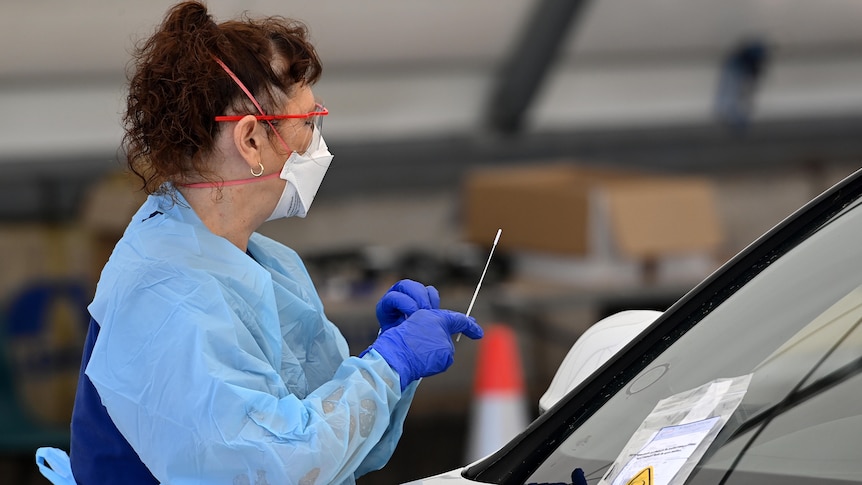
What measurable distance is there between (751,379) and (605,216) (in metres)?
2.94

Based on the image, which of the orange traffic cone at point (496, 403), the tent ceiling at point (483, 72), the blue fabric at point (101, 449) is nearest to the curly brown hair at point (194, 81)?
the blue fabric at point (101, 449)

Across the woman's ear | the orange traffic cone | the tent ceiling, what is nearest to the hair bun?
the woman's ear

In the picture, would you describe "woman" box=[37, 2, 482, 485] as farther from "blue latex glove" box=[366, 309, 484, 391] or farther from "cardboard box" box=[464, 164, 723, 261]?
"cardboard box" box=[464, 164, 723, 261]

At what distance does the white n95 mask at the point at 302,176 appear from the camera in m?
1.55

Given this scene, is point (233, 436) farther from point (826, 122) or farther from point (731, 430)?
point (826, 122)

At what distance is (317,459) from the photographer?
52.3 inches

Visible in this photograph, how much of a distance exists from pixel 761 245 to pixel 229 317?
78 centimetres

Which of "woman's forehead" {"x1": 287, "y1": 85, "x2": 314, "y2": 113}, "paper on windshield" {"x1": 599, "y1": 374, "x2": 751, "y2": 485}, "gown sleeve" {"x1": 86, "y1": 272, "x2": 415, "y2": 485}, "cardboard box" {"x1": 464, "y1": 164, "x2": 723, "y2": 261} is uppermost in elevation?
"cardboard box" {"x1": 464, "y1": 164, "x2": 723, "y2": 261}

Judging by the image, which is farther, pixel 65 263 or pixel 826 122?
pixel 826 122

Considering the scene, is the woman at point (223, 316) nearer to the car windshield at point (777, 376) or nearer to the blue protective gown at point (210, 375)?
the blue protective gown at point (210, 375)

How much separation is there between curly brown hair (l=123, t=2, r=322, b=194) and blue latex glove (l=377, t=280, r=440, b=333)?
13.5 inches

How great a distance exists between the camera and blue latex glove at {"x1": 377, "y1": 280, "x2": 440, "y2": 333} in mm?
1637

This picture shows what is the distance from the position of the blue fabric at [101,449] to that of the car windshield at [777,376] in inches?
21.1

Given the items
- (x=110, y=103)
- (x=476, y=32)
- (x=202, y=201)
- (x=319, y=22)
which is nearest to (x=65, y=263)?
(x=110, y=103)
